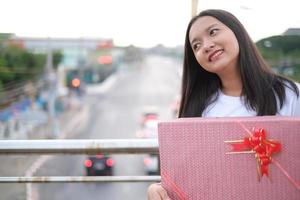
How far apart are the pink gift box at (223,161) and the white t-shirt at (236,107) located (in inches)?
4.0

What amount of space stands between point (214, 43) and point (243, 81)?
0.41 feet

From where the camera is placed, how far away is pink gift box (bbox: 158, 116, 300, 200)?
2.58 feet

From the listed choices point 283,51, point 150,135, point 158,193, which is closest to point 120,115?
point 150,135

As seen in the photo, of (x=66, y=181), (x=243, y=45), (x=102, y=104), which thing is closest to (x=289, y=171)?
(x=243, y=45)

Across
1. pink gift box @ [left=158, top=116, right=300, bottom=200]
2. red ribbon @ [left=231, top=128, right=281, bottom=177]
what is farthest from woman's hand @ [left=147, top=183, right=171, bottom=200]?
red ribbon @ [left=231, top=128, right=281, bottom=177]

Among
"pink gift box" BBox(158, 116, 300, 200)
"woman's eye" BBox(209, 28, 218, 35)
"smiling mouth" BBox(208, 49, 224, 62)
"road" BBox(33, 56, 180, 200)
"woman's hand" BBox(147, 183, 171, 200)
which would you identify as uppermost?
"woman's eye" BBox(209, 28, 218, 35)

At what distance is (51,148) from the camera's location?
4.02ft

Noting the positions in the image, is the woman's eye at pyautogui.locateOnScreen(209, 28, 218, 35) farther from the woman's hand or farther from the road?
the road

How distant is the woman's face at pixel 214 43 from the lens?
0.90 meters

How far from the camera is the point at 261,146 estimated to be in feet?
2.54

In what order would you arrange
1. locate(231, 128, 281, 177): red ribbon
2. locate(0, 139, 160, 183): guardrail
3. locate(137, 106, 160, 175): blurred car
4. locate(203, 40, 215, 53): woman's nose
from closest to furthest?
locate(231, 128, 281, 177): red ribbon
locate(203, 40, 215, 53): woman's nose
locate(0, 139, 160, 183): guardrail
locate(137, 106, 160, 175): blurred car

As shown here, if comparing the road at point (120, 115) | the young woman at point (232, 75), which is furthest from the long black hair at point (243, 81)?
the road at point (120, 115)

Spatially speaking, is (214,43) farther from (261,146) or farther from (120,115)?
(120,115)

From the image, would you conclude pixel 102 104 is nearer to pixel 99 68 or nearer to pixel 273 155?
pixel 99 68
